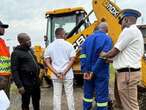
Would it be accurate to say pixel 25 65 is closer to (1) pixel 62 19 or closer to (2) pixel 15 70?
(2) pixel 15 70

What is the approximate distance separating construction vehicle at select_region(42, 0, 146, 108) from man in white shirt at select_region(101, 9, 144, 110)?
2.59 m

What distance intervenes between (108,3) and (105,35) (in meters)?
3.36

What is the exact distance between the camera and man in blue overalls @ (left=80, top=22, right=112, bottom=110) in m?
8.47

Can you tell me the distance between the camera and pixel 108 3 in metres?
11.8

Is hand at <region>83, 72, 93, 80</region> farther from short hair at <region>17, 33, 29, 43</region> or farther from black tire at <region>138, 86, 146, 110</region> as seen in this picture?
black tire at <region>138, 86, 146, 110</region>

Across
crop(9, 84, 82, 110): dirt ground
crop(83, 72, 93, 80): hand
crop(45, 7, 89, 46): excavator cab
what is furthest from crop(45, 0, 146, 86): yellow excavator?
crop(83, 72, 93, 80): hand

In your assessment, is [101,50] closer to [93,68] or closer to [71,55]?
[93,68]

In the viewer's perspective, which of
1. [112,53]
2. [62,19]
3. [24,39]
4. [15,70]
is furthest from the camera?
[62,19]

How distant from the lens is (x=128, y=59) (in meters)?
7.49

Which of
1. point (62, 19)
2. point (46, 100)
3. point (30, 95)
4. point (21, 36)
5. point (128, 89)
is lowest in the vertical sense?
point (46, 100)

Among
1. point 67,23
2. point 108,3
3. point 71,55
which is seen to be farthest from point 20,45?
point 67,23

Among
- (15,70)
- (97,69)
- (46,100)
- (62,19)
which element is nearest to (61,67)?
(15,70)

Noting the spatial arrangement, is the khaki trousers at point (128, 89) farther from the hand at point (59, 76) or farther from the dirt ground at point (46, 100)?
the dirt ground at point (46, 100)

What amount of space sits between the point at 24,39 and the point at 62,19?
25.6ft
